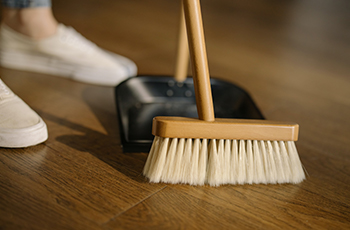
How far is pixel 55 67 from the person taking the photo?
3.44 ft

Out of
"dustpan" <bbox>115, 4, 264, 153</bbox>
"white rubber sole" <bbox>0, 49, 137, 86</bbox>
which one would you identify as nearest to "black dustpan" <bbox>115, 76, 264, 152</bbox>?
"dustpan" <bbox>115, 4, 264, 153</bbox>

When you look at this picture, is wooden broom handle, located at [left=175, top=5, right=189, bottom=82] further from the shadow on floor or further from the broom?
the broom

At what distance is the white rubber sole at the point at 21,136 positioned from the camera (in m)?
0.63

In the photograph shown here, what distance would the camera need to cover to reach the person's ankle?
101 cm

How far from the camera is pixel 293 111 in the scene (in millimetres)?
988

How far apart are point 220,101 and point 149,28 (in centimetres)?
78

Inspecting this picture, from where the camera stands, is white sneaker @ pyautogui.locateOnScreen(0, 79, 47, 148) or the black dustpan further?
the black dustpan

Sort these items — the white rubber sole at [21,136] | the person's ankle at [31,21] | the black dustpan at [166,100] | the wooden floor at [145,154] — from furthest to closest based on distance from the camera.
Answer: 1. the person's ankle at [31,21]
2. the black dustpan at [166,100]
3. the white rubber sole at [21,136]
4. the wooden floor at [145,154]

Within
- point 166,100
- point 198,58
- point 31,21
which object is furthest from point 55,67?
point 198,58

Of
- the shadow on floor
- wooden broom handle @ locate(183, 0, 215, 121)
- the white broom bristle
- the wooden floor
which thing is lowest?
the shadow on floor

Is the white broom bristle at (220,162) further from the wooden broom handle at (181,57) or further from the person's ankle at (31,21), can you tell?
the person's ankle at (31,21)

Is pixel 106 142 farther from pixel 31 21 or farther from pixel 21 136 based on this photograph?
pixel 31 21

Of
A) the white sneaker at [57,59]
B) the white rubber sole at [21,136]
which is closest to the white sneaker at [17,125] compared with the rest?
the white rubber sole at [21,136]

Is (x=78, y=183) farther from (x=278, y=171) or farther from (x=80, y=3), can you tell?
(x=80, y=3)
